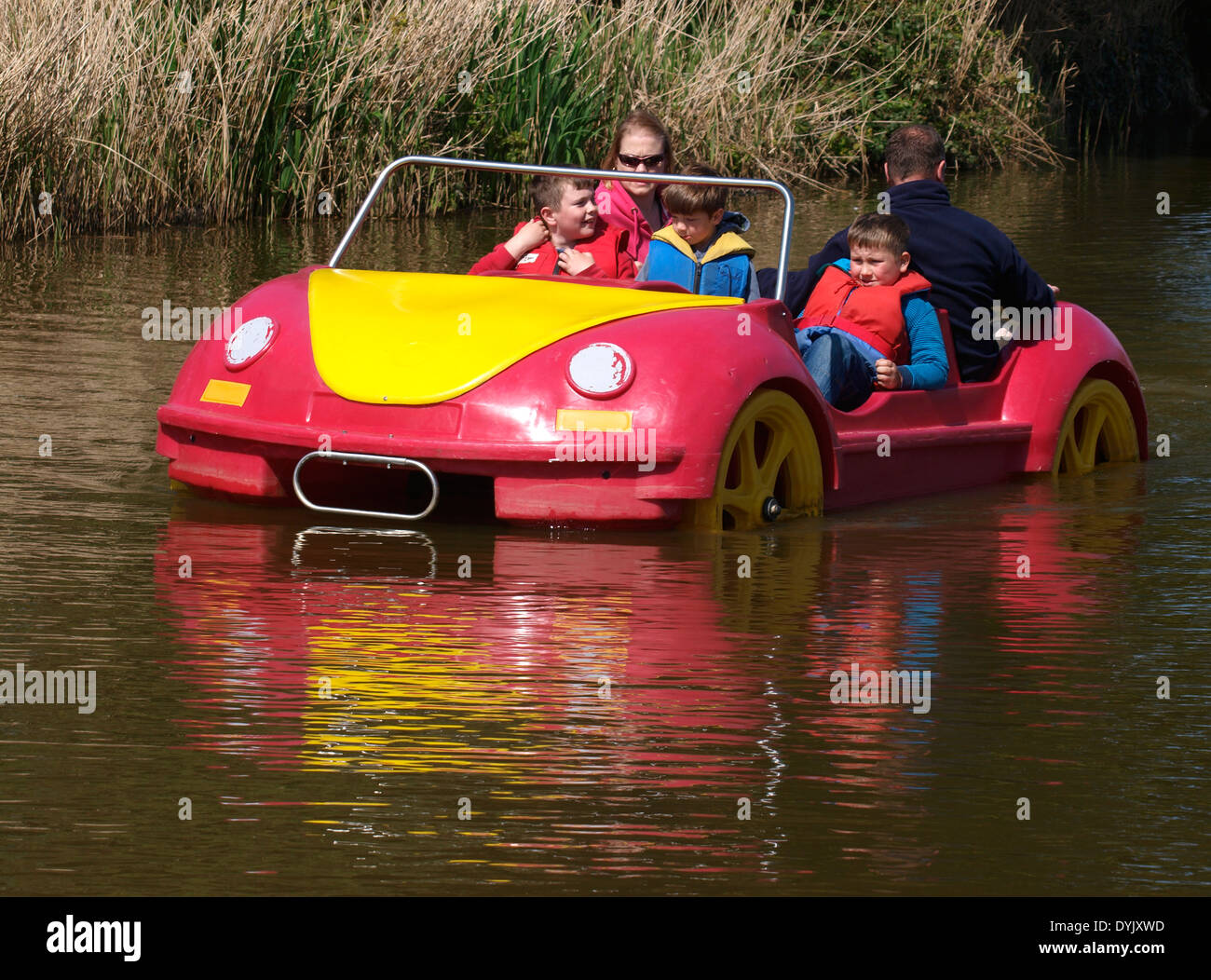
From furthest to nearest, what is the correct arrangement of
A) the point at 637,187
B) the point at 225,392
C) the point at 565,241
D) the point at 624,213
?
the point at 624,213
the point at 637,187
the point at 565,241
the point at 225,392

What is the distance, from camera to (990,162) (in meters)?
22.7

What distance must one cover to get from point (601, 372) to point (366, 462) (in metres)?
0.71

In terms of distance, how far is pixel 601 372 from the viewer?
19.6ft

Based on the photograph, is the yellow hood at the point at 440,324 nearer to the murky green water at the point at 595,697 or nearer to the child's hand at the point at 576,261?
the murky green water at the point at 595,697

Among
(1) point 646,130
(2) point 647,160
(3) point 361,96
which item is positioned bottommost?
(2) point 647,160

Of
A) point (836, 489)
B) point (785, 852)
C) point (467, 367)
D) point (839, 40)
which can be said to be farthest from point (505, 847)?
point (839, 40)

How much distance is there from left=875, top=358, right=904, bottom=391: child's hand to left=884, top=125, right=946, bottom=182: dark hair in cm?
87

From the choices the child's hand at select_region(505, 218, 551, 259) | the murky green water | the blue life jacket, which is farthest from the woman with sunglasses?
the murky green water

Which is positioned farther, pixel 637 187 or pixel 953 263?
pixel 637 187

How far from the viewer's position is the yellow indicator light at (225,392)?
20.7 feet

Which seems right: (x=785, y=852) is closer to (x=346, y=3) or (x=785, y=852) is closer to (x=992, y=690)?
(x=992, y=690)

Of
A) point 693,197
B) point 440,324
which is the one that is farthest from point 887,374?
point 440,324

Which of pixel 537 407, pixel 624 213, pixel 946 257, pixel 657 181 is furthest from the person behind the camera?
pixel 624 213

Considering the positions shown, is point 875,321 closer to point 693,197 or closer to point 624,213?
point 693,197
